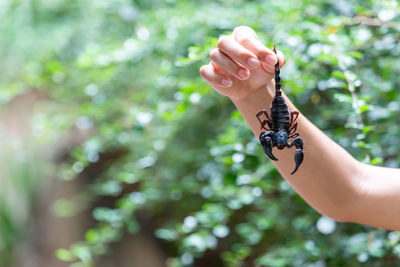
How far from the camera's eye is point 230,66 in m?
0.71

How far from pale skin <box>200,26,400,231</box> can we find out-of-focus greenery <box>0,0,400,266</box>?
0.34 ft

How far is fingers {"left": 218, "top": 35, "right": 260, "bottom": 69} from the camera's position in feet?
2.20

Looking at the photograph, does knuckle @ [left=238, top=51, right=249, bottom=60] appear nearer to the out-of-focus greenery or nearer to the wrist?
the wrist

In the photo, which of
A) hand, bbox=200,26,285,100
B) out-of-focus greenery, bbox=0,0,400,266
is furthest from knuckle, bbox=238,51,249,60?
out-of-focus greenery, bbox=0,0,400,266

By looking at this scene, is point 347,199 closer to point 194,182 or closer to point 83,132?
point 194,182

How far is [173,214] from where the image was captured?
212cm

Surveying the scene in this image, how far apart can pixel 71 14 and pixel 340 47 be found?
149cm

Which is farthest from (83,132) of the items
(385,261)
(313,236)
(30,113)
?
(385,261)

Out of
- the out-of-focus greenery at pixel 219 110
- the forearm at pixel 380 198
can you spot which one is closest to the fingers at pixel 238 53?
the out-of-focus greenery at pixel 219 110

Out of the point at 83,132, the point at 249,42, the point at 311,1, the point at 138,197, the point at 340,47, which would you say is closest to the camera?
the point at 249,42

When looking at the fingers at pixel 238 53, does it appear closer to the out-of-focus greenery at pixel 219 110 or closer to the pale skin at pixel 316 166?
the pale skin at pixel 316 166

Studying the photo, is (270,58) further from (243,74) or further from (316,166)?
(316,166)

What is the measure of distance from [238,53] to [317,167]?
0.91 feet

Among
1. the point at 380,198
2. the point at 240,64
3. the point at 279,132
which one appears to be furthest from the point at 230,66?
the point at 380,198
